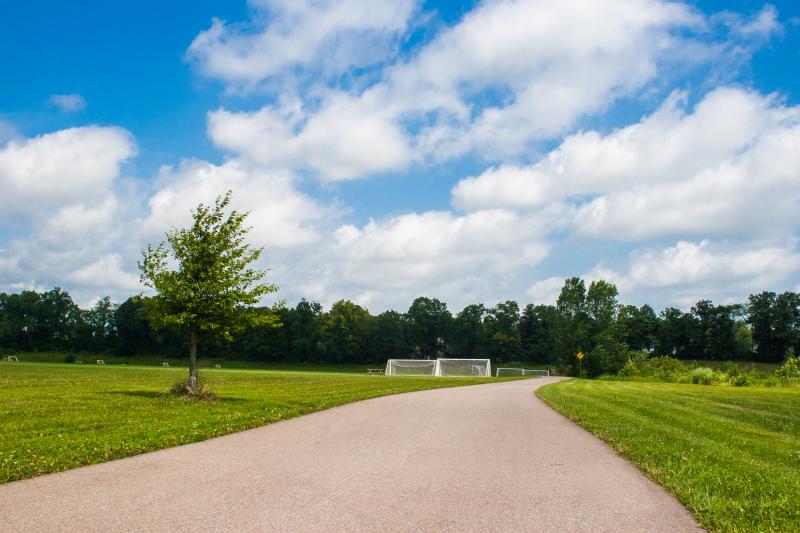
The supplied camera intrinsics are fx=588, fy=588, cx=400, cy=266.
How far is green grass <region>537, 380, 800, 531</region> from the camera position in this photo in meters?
6.36

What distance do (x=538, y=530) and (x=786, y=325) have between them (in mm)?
142845

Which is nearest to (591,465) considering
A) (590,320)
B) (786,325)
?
(590,320)

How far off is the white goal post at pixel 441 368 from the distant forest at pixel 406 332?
142 ft

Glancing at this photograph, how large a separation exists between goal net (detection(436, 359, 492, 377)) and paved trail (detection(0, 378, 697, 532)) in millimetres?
59528

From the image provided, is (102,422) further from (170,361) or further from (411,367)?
(170,361)

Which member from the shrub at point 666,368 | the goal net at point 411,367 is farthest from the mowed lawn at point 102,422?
the goal net at point 411,367

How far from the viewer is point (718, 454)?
10.0m

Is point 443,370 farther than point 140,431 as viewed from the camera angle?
Yes

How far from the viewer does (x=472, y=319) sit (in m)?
131

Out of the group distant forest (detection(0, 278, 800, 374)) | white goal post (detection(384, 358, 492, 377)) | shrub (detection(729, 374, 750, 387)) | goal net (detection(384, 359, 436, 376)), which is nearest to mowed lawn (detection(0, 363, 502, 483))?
shrub (detection(729, 374, 750, 387))

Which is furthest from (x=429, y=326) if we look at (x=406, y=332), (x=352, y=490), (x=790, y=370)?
(x=352, y=490)

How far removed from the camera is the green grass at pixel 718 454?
6359 millimetres

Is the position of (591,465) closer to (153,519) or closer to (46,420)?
(153,519)

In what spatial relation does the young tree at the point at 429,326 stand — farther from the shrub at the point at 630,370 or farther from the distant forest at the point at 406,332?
the shrub at the point at 630,370
